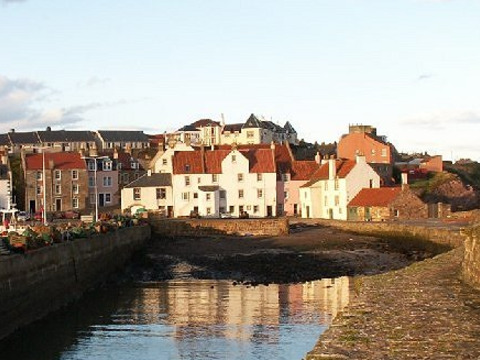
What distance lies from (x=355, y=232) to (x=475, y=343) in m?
54.8

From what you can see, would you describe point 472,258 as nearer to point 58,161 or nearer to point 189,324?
point 189,324

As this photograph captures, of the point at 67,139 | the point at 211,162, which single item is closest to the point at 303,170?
the point at 211,162

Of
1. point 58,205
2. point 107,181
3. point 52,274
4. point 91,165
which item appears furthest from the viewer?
point 107,181

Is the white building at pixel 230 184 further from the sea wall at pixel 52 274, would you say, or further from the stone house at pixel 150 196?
the sea wall at pixel 52 274

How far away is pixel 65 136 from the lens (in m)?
153

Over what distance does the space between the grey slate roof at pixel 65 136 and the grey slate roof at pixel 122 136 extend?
105 inches

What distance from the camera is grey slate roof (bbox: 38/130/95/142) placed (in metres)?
152

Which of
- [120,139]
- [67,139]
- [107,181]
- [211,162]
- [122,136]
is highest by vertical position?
[122,136]

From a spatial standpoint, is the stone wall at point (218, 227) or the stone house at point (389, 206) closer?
the stone wall at point (218, 227)

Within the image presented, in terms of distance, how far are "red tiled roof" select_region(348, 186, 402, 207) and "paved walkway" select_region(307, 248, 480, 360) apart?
170 ft

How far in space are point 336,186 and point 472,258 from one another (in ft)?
194

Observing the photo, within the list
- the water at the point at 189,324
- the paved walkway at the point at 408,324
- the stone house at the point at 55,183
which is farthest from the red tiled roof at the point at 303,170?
the paved walkway at the point at 408,324

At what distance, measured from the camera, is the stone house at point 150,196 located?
89.2 m

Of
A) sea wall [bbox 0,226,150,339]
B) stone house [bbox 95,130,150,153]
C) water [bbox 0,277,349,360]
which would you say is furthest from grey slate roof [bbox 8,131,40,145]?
water [bbox 0,277,349,360]
